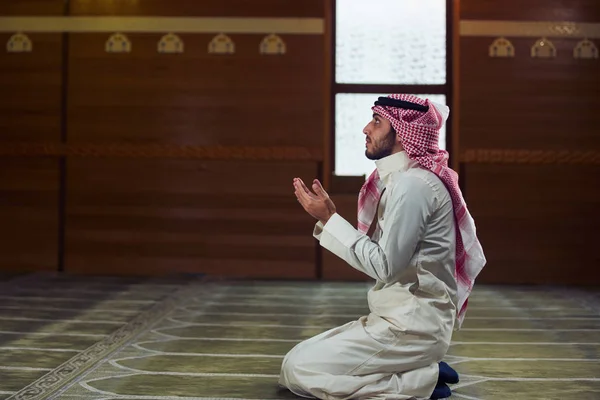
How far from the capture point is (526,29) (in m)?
6.70

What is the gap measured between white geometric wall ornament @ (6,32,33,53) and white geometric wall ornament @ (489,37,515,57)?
13.8ft

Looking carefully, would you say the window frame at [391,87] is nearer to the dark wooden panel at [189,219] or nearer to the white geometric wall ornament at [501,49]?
the white geometric wall ornament at [501,49]

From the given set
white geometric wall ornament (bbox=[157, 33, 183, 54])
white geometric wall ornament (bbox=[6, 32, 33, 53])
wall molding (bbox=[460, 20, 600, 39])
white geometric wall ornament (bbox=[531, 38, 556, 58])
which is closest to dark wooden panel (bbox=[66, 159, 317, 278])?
white geometric wall ornament (bbox=[157, 33, 183, 54])

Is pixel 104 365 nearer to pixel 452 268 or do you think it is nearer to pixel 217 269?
pixel 452 268

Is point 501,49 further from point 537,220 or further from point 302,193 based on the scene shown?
point 302,193

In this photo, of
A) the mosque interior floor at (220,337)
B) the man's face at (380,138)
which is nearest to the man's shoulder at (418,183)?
the man's face at (380,138)

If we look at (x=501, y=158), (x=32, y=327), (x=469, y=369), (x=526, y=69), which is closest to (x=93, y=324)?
(x=32, y=327)

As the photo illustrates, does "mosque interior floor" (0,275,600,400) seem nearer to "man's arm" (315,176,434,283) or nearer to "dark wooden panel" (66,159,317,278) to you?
"dark wooden panel" (66,159,317,278)

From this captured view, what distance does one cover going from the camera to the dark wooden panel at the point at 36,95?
22.5 ft

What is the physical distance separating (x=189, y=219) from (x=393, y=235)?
4.53m

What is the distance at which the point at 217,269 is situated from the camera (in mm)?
6777

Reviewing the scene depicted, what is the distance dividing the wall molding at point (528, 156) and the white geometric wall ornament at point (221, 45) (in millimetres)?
2293

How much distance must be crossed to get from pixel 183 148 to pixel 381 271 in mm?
4553

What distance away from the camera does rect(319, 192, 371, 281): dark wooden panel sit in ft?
21.9
